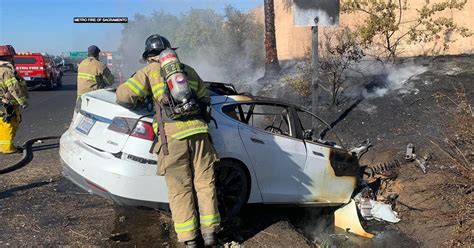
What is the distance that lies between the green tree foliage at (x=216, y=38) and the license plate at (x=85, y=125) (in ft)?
39.2

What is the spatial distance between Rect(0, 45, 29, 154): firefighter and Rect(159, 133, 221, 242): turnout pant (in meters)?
4.72

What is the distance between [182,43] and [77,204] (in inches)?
837

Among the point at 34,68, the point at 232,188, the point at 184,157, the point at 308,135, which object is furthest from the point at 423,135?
the point at 34,68

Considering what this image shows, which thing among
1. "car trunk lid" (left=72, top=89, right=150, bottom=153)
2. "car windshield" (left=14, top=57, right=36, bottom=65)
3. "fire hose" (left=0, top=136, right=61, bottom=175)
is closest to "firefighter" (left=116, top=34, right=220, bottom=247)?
"car trunk lid" (left=72, top=89, right=150, bottom=153)

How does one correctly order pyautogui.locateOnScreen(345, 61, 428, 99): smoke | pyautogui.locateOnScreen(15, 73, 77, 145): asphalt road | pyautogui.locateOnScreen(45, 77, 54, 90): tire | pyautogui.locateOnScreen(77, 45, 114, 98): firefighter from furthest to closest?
pyautogui.locateOnScreen(45, 77, 54, 90): tire, pyautogui.locateOnScreen(15, 73, 77, 145): asphalt road, pyautogui.locateOnScreen(345, 61, 428, 99): smoke, pyautogui.locateOnScreen(77, 45, 114, 98): firefighter

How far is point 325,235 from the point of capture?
550 centimetres

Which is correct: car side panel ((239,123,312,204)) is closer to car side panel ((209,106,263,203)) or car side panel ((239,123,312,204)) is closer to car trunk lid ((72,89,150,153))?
car side panel ((209,106,263,203))

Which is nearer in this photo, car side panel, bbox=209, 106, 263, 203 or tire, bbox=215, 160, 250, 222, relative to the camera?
car side panel, bbox=209, 106, 263, 203

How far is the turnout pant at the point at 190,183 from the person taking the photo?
4.05 m

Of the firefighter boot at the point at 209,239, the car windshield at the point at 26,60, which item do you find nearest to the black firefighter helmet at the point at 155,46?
the firefighter boot at the point at 209,239

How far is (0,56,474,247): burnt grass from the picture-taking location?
454cm

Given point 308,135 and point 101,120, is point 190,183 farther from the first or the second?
point 308,135

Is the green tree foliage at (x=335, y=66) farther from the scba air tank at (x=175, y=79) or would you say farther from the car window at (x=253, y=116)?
the scba air tank at (x=175, y=79)

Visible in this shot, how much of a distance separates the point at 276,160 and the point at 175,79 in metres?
1.57
